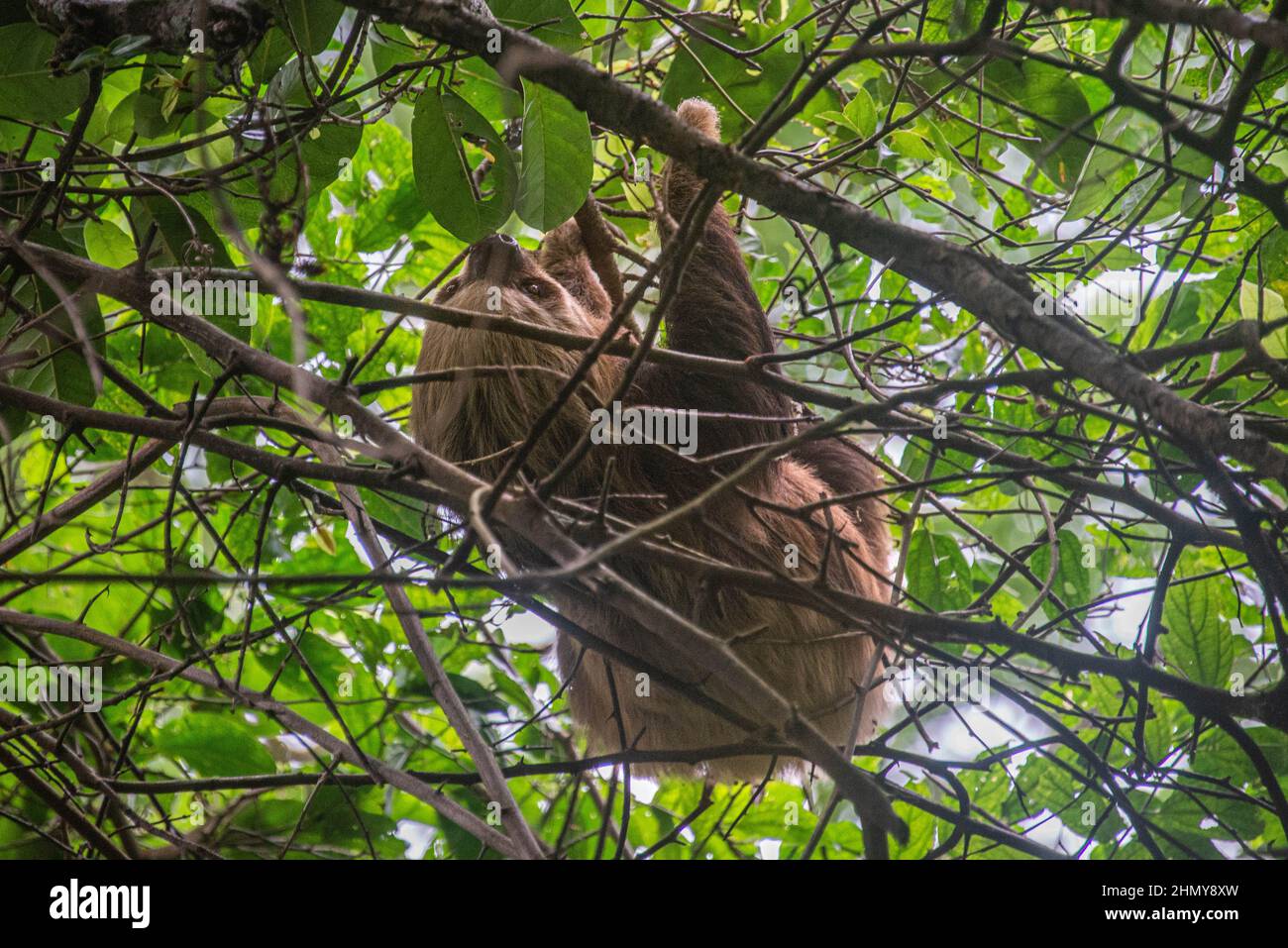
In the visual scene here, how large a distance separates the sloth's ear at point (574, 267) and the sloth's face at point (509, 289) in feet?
0.68

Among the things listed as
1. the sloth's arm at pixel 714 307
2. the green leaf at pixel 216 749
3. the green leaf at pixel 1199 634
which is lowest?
the green leaf at pixel 1199 634

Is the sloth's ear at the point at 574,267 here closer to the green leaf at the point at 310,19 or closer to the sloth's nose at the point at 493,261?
the sloth's nose at the point at 493,261

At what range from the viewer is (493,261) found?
381 cm

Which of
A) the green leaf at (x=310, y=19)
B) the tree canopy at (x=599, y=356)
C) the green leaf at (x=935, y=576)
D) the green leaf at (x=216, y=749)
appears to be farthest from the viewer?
the green leaf at (x=216, y=749)

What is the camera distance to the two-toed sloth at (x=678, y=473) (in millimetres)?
3416

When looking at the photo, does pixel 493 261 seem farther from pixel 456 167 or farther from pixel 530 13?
pixel 530 13

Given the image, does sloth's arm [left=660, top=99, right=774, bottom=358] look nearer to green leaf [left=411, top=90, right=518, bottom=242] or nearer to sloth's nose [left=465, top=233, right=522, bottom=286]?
sloth's nose [left=465, top=233, right=522, bottom=286]

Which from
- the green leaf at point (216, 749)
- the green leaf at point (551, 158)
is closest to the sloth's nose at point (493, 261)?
the green leaf at point (551, 158)

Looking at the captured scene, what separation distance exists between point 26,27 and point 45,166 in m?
0.36

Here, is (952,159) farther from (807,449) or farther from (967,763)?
(967,763)

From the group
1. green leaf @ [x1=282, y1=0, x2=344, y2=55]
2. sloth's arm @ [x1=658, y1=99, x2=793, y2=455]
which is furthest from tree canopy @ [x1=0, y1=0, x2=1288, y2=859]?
sloth's arm @ [x1=658, y1=99, x2=793, y2=455]

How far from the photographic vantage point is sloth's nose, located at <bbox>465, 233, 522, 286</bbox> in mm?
3807

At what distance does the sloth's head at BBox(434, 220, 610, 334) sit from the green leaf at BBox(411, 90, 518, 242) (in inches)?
25.9

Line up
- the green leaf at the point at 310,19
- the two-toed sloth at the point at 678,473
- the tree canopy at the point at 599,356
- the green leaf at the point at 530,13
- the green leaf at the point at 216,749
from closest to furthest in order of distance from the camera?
1. the tree canopy at the point at 599,356
2. the green leaf at the point at 310,19
3. the green leaf at the point at 530,13
4. the two-toed sloth at the point at 678,473
5. the green leaf at the point at 216,749
